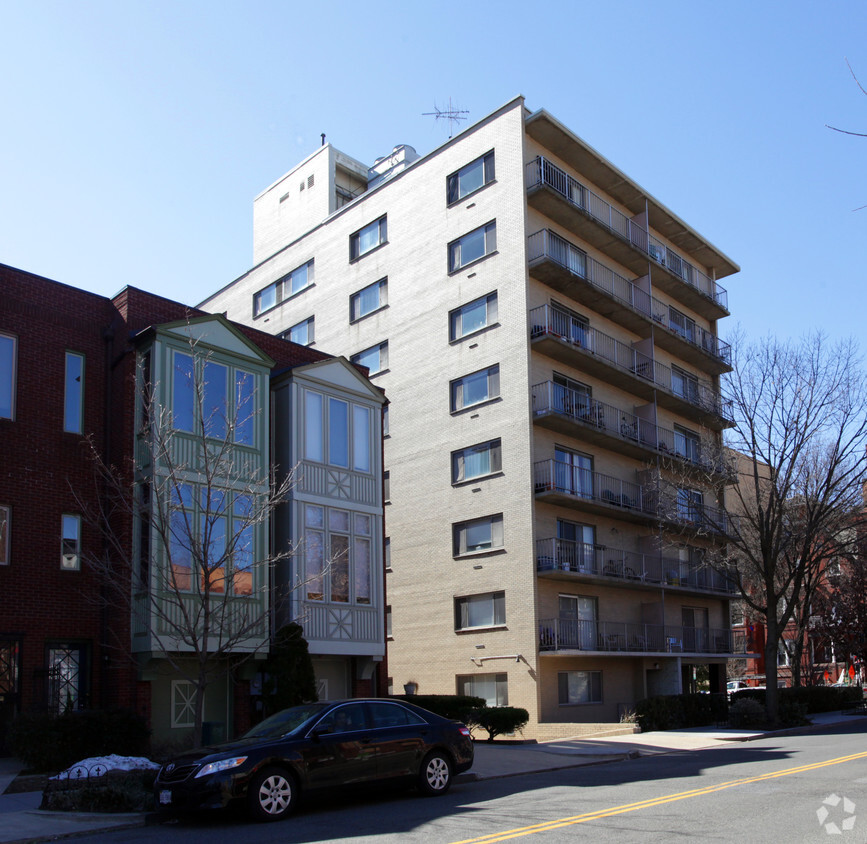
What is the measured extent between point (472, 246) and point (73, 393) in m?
17.7

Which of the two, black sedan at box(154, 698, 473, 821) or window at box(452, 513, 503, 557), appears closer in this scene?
black sedan at box(154, 698, 473, 821)

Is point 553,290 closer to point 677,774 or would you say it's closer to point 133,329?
point 133,329

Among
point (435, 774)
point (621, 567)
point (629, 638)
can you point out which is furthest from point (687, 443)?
point (435, 774)

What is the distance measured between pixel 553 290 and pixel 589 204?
4.32 meters

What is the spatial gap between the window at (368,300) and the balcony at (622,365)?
718cm

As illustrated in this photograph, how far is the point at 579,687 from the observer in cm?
3097

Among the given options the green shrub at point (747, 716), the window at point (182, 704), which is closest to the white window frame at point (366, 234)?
the green shrub at point (747, 716)

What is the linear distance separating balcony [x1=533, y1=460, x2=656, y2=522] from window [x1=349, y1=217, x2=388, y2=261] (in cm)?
1189

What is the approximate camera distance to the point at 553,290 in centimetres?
3356

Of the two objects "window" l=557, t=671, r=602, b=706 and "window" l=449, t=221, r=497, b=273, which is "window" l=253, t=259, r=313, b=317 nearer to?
"window" l=449, t=221, r=497, b=273

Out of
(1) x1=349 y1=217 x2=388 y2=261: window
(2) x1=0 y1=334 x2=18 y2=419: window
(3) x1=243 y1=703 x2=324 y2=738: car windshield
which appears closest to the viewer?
(3) x1=243 y1=703 x2=324 y2=738: car windshield

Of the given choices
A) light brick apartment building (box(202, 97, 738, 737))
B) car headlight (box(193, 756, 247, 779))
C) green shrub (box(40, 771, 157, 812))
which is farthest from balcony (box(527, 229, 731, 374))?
car headlight (box(193, 756, 247, 779))

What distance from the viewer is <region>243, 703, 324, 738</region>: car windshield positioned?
1269 cm

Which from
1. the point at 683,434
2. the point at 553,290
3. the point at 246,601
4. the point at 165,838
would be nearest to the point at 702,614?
the point at 683,434
